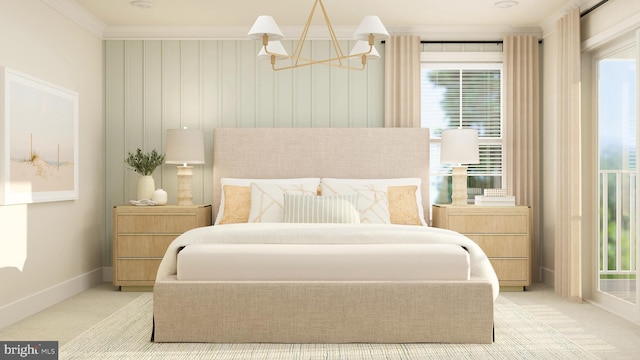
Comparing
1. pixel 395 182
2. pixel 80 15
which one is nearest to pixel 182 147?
pixel 80 15

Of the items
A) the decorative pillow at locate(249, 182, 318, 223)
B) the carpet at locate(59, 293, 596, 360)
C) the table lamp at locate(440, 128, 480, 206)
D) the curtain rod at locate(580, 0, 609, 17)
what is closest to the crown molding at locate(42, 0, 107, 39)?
the decorative pillow at locate(249, 182, 318, 223)

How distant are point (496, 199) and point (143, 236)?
320 cm

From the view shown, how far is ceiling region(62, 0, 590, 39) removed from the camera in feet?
16.0

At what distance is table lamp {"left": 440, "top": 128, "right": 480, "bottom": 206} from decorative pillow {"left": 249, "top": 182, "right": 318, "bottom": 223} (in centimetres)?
131

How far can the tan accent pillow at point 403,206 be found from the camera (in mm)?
4977

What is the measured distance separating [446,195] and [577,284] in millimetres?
1504

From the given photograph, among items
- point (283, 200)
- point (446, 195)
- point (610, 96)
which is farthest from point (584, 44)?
point (283, 200)

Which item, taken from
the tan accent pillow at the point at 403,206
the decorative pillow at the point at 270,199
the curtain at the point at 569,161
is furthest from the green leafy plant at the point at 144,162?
the curtain at the point at 569,161

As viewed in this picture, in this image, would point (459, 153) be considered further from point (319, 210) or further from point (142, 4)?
point (142, 4)

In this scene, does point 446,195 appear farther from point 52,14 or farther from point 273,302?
point 52,14

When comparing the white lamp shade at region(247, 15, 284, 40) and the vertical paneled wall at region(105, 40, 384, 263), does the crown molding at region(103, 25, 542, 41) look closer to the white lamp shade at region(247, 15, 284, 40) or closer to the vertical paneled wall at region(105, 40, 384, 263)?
the vertical paneled wall at region(105, 40, 384, 263)

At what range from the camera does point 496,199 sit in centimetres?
517

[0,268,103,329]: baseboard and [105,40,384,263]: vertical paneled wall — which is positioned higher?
[105,40,384,263]: vertical paneled wall

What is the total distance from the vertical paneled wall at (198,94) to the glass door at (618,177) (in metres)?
2.05
